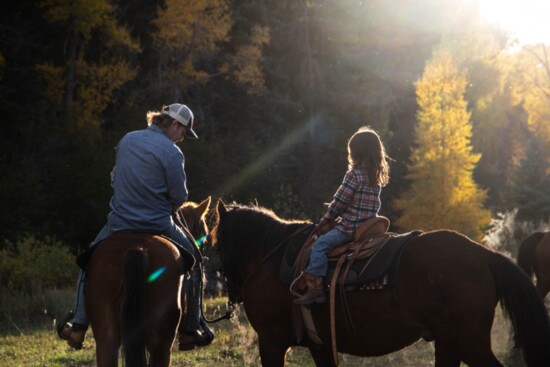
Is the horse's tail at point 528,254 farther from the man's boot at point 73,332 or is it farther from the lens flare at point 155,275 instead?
the man's boot at point 73,332

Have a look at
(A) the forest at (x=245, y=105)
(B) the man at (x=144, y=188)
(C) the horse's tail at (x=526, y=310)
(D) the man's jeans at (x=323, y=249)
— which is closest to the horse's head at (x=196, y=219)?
(B) the man at (x=144, y=188)

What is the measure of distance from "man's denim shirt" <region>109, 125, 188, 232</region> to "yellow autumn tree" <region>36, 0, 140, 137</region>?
2618 cm

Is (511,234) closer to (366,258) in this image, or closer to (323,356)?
(323,356)

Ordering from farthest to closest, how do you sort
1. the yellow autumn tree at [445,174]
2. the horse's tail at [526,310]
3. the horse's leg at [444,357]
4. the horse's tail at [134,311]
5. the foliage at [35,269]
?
1. the yellow autumn tree at [445,174]
2. the foliage at [35,269]
3. the horse's leg at [444,357]
4. the horse's tail at [526,310]
5. the horse's tail at [134,311]

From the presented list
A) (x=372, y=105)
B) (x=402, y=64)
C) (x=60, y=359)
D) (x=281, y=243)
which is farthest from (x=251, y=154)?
(x=281, y=243)

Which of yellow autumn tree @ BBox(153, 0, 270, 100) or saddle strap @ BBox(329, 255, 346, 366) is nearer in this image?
saddle strap @ BBox(329, 255, 346, 366)

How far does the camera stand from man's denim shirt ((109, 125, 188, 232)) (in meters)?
6.32

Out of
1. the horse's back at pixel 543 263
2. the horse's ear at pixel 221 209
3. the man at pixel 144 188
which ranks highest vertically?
the man at pixel 144 188

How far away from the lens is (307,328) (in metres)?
6.62

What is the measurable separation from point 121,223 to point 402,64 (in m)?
42.5

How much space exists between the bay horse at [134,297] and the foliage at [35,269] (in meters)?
11.9

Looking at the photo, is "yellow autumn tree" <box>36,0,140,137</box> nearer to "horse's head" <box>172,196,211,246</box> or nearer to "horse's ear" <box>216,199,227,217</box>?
"horse's head" <box>172,196,211,246</box>

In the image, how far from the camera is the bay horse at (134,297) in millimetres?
5598

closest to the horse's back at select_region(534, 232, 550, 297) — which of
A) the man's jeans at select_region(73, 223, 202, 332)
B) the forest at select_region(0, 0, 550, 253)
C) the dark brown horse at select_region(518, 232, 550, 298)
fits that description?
the dark brown horse at select_region(518, 232, 550, 298)
